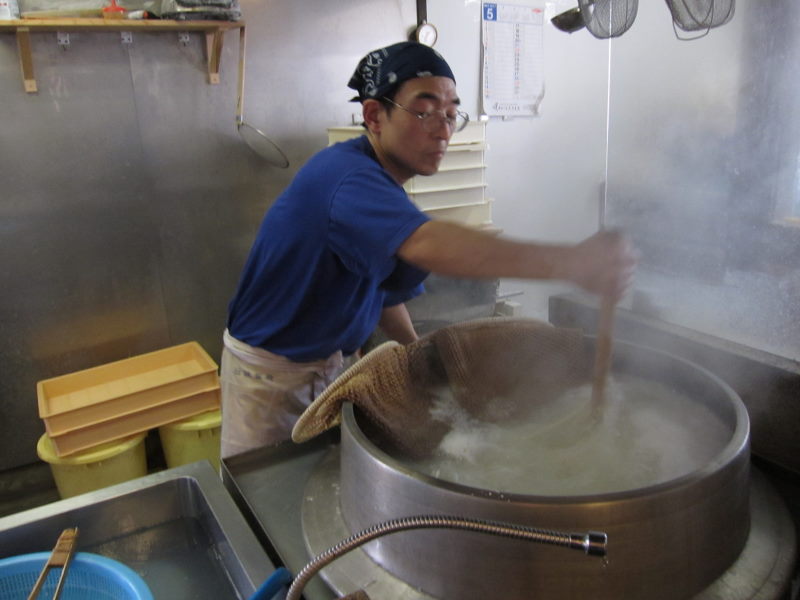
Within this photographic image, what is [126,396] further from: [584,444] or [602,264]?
[602,264]

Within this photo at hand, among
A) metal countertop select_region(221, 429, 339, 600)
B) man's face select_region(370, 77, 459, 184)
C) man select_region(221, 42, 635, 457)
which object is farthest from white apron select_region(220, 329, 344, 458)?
man's face select_region(370, 77, 459, 184)

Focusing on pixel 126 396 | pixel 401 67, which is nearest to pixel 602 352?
pixel 401 67

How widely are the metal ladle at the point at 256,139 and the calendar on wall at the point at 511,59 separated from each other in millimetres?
1339

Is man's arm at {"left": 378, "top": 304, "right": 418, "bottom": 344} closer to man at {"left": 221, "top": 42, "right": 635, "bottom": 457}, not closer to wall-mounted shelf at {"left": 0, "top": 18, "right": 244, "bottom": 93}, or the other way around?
man at {"left": 221, "top": 42, "right": 635, "bottom": 457}

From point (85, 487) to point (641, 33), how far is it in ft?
9.30

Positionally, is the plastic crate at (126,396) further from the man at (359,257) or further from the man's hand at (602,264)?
the man's hand at (602,264)

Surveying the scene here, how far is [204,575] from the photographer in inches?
43.9

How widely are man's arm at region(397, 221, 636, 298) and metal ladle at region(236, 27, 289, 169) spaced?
88.3 inches

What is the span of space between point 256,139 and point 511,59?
5.54ft

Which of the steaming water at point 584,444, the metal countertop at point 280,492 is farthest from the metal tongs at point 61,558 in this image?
the steaming water at point 584,444

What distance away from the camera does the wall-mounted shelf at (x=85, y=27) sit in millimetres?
2576

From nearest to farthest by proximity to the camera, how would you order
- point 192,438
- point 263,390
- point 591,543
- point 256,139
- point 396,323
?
point 591,543 → point 263,390 → point 396,323 → point 192,438 → point 256,139

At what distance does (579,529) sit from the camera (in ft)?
2.66

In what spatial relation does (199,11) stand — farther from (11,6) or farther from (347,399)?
(347,399)
